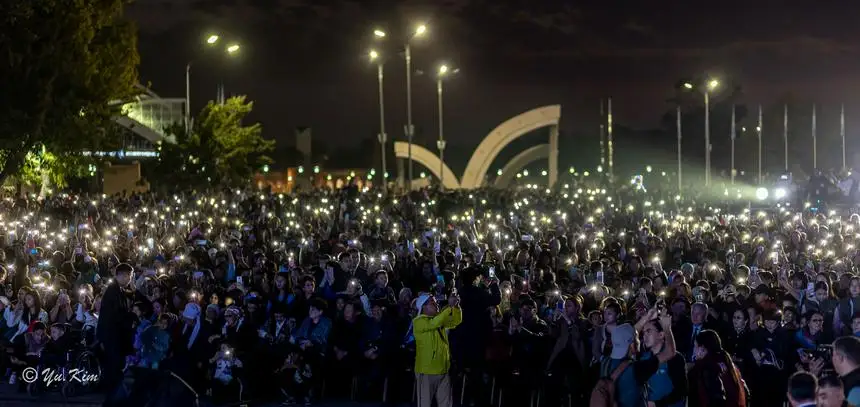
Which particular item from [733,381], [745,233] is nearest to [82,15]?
[745,233]

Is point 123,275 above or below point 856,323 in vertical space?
above

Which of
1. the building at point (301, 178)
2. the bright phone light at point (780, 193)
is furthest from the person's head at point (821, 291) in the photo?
the building at point (301, 178)

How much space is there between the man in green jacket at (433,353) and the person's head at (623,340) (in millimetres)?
2403

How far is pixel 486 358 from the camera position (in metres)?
14.2

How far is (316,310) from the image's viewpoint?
15.2m

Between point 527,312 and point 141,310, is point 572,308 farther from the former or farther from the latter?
point 141,310

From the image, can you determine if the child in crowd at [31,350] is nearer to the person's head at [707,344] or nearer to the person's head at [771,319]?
the person's head at [771,319]

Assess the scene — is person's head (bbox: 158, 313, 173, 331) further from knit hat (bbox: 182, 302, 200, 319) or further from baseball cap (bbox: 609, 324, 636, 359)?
baseball cap (bbox: 609, 324, 636, 359)

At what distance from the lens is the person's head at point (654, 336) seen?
→ 9.46 metres

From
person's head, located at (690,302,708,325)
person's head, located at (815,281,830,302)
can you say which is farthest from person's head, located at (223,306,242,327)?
person's head, located at (815,281,830,302)

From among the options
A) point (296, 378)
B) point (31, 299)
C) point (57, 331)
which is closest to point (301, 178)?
point (31, 299)

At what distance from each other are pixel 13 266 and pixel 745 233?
548 inches

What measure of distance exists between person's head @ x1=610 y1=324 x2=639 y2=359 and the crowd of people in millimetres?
12

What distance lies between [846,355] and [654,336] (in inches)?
71.0
